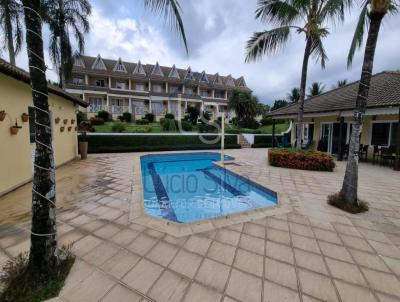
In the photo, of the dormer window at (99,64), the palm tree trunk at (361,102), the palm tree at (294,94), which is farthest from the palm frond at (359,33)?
the palm tree at (294,94)

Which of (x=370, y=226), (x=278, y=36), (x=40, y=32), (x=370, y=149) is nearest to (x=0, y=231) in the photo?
(x=40, y=32)

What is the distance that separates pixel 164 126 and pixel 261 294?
20333mm

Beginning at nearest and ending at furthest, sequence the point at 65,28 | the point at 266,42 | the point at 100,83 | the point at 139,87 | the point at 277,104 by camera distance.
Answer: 1. the point at 266,42
2. the point at 65,28
3. the point at 100,83
4. the point at 139,87
5. the point at 277,104

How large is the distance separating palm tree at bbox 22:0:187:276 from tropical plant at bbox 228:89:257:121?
27.7 meters

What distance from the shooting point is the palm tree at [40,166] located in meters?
2.22

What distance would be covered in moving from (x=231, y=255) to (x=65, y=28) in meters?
17.4

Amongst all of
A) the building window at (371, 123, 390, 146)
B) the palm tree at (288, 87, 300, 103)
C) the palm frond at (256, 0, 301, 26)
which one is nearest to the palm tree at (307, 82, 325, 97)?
the palm tree at (288, 87, 300, 103)

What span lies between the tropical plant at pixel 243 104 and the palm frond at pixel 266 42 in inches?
754

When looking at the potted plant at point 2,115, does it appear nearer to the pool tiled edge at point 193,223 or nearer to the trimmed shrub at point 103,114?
the pool tiled edge at point 193,223

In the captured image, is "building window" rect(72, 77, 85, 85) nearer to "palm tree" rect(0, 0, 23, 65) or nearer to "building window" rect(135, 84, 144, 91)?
"building window" rect(135, 84, 144, 91)

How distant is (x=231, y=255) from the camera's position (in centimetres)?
304

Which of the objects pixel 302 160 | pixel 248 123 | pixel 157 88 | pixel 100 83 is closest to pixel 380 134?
pixel 302 160

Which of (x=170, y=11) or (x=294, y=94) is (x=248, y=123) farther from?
(x=170, y=11)

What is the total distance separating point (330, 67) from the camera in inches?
410
